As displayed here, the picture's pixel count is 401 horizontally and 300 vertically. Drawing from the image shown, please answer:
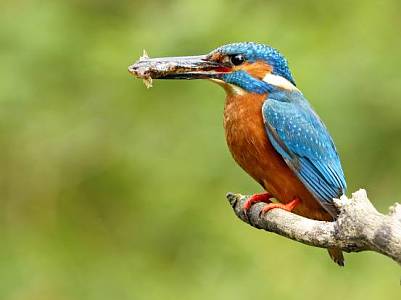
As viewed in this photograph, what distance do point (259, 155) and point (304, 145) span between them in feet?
0.85

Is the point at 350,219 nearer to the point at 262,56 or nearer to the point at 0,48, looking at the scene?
the point at 262,56

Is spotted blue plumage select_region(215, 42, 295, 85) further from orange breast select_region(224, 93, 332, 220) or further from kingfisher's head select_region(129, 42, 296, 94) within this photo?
orange breast select_region(224, 93, 332, 220)

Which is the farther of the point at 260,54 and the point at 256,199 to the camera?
the point at 260,54

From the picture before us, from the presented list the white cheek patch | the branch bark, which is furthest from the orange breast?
the branch bark

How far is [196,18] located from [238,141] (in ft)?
6.41

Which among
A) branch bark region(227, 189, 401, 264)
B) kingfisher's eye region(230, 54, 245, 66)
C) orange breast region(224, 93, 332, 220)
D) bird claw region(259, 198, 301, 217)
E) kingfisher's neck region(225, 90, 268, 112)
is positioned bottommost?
branch bark region(227, 189, 401, 264)

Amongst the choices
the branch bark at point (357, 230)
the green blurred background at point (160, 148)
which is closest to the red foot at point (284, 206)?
the branch bark at point (357, 230)

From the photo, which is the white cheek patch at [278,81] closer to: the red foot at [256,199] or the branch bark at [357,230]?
the red foot at [256,199]

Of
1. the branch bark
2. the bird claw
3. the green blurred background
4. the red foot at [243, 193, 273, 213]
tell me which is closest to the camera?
the branch bark

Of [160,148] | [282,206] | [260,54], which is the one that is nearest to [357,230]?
[282,206]

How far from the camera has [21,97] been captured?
A: 22.1 feet

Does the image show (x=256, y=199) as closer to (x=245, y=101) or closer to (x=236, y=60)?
(x=245, y=101)

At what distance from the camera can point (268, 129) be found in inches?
187

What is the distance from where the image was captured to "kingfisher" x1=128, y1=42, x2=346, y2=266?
4.68 metres
